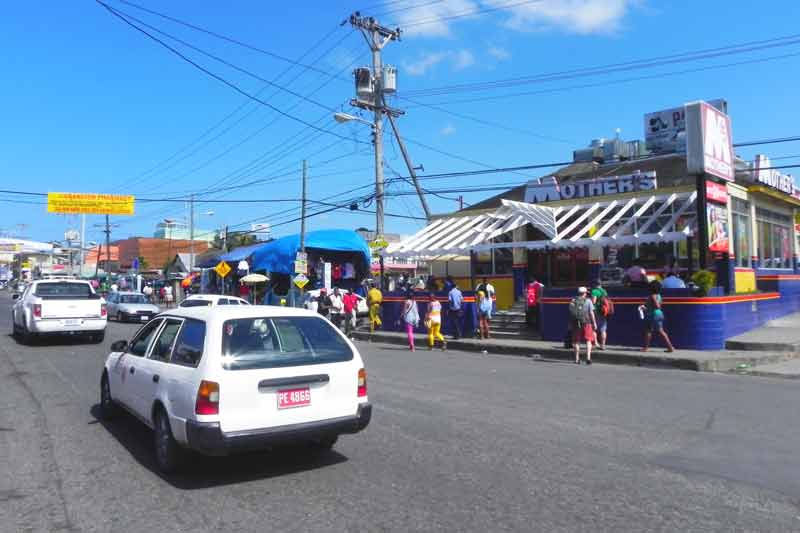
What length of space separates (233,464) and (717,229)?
14.8 meters

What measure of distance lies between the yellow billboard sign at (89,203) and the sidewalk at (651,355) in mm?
30379

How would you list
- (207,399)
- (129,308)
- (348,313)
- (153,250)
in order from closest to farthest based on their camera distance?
(207,399) < (348,313) < (129,308) < (153,250)

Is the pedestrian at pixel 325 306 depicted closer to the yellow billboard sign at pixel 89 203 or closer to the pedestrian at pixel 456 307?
the pedestrian at pixel 456 307

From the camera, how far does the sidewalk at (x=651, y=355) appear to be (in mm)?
13367

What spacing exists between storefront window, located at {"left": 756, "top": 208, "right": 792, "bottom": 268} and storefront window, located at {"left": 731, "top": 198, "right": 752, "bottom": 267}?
3.57 feet

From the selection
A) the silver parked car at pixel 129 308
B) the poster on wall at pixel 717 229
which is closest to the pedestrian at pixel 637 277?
the poster on wall at pixel 717 229

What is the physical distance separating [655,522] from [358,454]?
2.93 m

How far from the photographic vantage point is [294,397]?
5688 mm

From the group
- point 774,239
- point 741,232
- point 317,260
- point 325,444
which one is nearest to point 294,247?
point 317,260

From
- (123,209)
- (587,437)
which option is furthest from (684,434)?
(123,209)

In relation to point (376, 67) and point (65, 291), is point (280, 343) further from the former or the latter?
point (376, 67)

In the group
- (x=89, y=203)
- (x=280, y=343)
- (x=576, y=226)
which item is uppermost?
(x=89, y=203)

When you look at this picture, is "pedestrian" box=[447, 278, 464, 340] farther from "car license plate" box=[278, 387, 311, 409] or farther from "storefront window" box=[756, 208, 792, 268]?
"car license plate" box=[278, 387, 311, 409]

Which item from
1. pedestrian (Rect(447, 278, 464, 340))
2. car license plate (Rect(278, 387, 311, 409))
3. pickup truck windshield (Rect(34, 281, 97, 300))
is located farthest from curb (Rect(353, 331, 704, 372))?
car license plate (Rect(278, 387, 311, 409))
